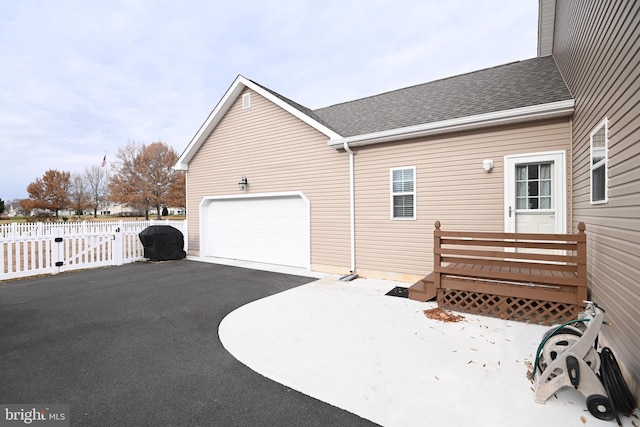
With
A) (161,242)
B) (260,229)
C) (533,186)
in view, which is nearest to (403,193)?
(533,186)

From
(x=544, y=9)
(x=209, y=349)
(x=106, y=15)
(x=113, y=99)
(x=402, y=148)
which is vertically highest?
(x=113, y=99)

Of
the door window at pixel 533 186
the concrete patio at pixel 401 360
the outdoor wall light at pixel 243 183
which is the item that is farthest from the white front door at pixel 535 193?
the outdoor wall light at pixel 243 183

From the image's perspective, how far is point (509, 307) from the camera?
405 cm

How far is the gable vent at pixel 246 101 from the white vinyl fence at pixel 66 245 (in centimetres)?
517

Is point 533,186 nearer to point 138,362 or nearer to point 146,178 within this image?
point 138,362

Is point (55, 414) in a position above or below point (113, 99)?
below

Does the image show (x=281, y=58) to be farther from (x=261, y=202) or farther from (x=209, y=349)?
(x=209, y=349)

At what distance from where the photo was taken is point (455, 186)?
5.67m

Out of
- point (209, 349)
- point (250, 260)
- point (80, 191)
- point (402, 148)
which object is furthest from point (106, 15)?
point (80, 191)

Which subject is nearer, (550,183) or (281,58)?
(550,183)

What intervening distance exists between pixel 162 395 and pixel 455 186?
5.65m

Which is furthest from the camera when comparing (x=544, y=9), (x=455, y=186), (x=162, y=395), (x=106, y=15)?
(x=106, y=15)

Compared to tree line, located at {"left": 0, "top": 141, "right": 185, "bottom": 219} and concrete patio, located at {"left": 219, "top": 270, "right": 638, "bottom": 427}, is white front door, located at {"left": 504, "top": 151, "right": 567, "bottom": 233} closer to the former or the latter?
concrete patio, located at {"left": 219, "top": 270, "right": 638, "bottom": 427}

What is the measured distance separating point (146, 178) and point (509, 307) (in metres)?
33.6
